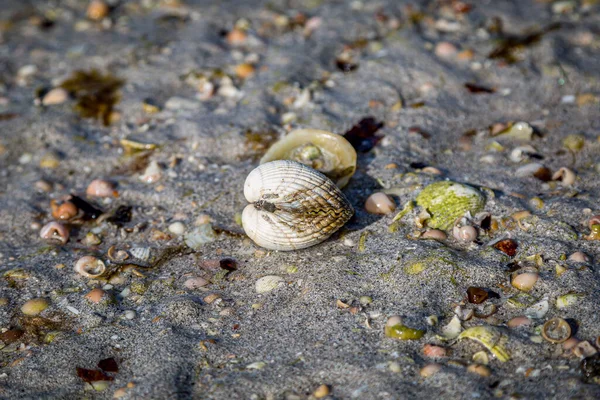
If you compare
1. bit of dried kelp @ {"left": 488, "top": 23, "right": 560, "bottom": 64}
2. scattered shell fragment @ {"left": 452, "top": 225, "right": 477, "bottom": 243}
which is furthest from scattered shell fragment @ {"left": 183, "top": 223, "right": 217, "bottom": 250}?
bit of dried kelp @ {"left": 488, "top": 23, "right": 560, "bottom": 64}

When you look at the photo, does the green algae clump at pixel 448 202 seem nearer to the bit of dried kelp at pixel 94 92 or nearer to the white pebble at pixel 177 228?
the white pebble at pixel 177 228

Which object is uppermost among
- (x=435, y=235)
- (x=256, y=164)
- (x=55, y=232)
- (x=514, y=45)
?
(x=514, y=45)

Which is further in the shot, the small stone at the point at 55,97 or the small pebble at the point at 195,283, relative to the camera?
the small stone at the point at 55,97

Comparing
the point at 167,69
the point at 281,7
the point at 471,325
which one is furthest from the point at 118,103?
the point at 471,325

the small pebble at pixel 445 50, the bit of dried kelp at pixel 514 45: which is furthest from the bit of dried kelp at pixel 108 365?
the bit of dried kelp at pixel 514 45

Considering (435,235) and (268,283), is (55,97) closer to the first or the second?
(268,283)

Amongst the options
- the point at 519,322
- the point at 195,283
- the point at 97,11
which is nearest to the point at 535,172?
the point at 519,322

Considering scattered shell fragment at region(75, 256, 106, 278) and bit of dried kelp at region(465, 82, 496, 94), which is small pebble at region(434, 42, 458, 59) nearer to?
bit of dried kelp at region(465, 82, 496, 94)
